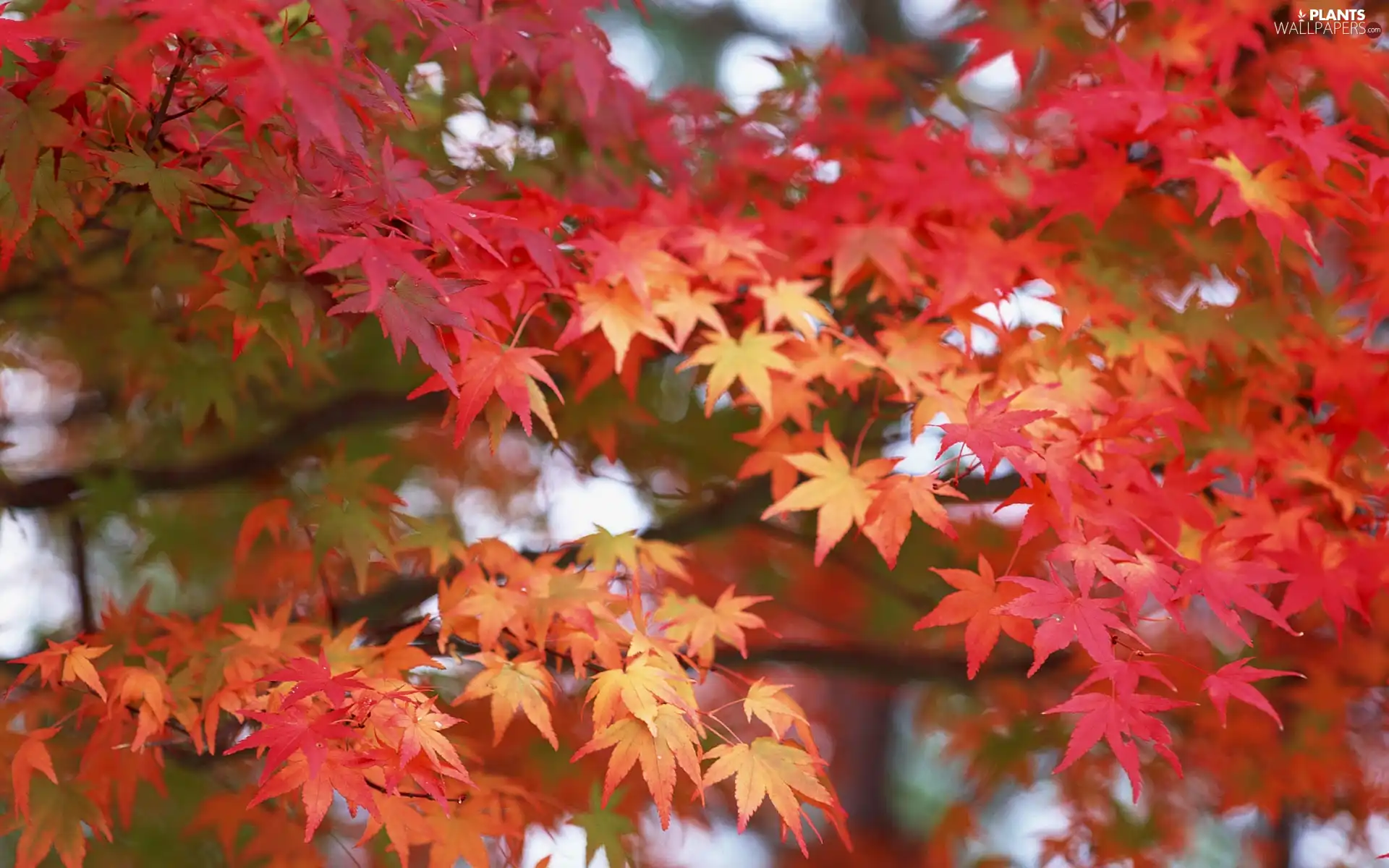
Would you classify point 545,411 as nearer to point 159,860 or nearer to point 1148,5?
point 1148,5

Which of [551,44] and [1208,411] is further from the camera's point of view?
[1208,411]

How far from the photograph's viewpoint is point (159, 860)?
297 cm

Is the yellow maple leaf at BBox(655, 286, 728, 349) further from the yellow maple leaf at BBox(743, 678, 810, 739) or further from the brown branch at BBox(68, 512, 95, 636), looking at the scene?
the brown branch at BBox(68, 512, 95, 636)

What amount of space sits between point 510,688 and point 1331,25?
2.19 metres

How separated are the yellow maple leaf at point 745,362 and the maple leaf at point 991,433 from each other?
386 mm

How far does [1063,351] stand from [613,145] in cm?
114

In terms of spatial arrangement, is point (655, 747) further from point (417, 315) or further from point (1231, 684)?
point (1231, 684)

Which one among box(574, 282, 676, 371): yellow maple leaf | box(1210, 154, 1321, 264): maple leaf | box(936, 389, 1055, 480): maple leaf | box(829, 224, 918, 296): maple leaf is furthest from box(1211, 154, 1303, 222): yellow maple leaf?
box(574, 282, 676, 371): yellow maple leaf

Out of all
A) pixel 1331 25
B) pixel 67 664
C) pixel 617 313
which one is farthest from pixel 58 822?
pixel 1331 25

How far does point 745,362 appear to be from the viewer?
183 cm

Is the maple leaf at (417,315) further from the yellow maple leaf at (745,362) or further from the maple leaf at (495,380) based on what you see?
the yellow maple leaf at (745,362)

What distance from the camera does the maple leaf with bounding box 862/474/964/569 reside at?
5.01 feet

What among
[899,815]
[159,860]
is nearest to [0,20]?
[159,860]

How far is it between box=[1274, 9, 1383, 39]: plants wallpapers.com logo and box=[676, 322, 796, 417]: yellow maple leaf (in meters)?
1.42
